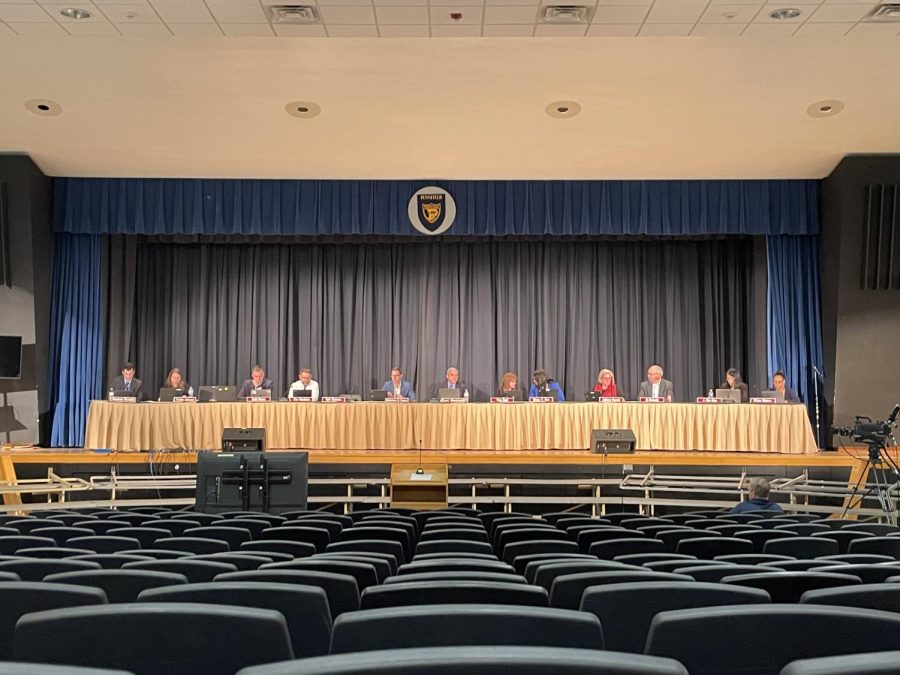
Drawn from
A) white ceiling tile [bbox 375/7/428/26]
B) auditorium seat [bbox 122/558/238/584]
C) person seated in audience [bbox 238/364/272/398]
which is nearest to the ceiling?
white ceiling tile [bbox 375/7/428/26]

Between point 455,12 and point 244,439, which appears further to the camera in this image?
point 244,439

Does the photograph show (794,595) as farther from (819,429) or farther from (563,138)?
(819,429)

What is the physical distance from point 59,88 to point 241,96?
217 centimetres

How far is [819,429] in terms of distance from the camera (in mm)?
12664

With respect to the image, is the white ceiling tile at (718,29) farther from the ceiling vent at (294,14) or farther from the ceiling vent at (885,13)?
the ceiling vent at (294,14)

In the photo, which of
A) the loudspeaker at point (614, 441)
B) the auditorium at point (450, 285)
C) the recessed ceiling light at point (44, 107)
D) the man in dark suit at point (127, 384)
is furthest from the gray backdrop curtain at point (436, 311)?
Result: the loudspeaker at point (614, 441)

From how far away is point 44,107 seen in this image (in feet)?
35.9

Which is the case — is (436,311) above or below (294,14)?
below

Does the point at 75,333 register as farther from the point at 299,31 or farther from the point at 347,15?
the point at 347,15

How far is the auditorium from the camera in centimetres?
627

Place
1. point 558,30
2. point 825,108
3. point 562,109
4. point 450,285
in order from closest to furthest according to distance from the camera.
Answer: point 558,30 → point 825,108 → point 562,109 → point 450,285

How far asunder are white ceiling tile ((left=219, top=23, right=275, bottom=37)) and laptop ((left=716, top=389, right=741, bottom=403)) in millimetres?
7124

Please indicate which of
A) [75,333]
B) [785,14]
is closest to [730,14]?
[785,14]

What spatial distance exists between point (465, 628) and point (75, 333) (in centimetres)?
1370
